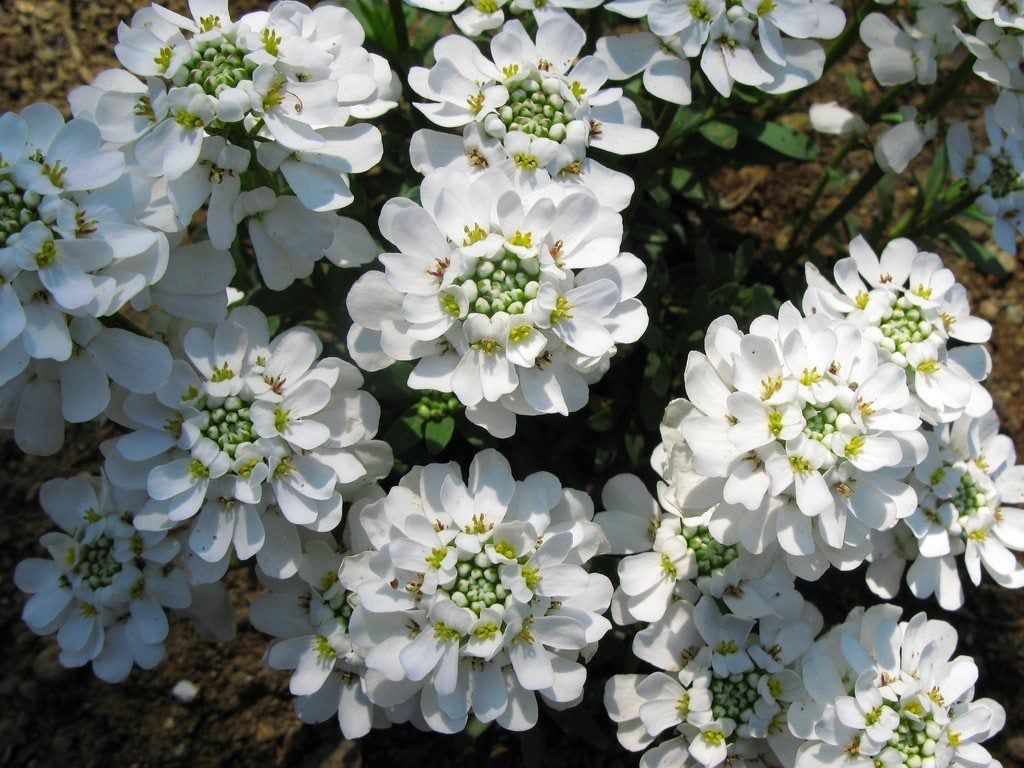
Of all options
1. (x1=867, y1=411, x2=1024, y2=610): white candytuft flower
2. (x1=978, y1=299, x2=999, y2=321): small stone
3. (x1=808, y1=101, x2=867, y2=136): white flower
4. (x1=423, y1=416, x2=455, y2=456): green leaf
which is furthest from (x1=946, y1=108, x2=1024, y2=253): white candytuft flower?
(x1=423, y1=416, x2=455, y2=456): green leaf

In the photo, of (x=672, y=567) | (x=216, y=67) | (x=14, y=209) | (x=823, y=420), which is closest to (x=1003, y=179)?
(x=823, y=420)

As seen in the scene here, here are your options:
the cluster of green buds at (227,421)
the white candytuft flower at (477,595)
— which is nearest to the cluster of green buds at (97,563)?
the cluster of green buds at (227,421)

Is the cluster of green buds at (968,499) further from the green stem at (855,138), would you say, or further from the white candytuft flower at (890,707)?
the green stem at (855,138)

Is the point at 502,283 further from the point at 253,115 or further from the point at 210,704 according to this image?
the point at 210,704

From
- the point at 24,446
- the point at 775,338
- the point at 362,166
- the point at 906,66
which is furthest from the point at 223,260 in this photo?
the point at 906,66

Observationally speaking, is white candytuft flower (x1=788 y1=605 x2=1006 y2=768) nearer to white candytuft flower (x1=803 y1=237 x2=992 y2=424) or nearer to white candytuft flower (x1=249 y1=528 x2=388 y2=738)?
white candytuft flower (x1=803 y1=237 x2=992 y2=424)

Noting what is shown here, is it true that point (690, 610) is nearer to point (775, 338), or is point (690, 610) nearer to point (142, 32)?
point (775, 338)
